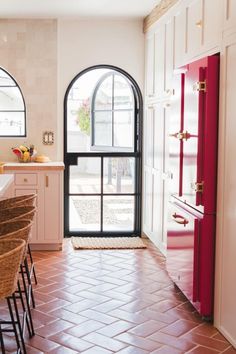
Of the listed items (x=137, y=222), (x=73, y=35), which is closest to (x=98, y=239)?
(x=137, y=222)

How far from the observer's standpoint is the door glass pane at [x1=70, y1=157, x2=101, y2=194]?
677 cm

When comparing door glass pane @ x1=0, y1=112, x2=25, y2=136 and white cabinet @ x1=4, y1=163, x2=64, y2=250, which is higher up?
door glass pane @ x1=0, y1=112, x2=25, y2=136

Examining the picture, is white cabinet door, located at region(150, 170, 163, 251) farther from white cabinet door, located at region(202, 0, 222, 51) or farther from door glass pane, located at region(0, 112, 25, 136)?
white cabinet door, located at region(202, 0, 222, 51)

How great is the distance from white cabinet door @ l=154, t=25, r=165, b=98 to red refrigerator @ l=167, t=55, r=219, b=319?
3.82 ft

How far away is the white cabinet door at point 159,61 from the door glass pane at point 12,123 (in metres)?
1.76

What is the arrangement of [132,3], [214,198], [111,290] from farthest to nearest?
[132,3]
[111,290]
[214,198]

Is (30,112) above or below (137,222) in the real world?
above

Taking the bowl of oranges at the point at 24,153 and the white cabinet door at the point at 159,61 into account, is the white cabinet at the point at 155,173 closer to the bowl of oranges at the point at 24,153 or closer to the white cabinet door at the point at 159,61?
the white cabinet door at the point at 159,61

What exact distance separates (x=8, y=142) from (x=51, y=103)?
2.29 ft

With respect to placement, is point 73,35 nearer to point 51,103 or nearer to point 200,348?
point 51,103

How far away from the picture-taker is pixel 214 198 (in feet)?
12.4

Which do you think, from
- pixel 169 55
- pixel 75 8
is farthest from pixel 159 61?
pixel 75 8

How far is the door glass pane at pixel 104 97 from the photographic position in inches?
270

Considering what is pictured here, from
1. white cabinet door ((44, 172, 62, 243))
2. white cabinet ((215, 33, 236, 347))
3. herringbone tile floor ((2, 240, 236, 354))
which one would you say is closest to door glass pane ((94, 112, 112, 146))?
white cabinet door ((44, 172, 62, 243))
